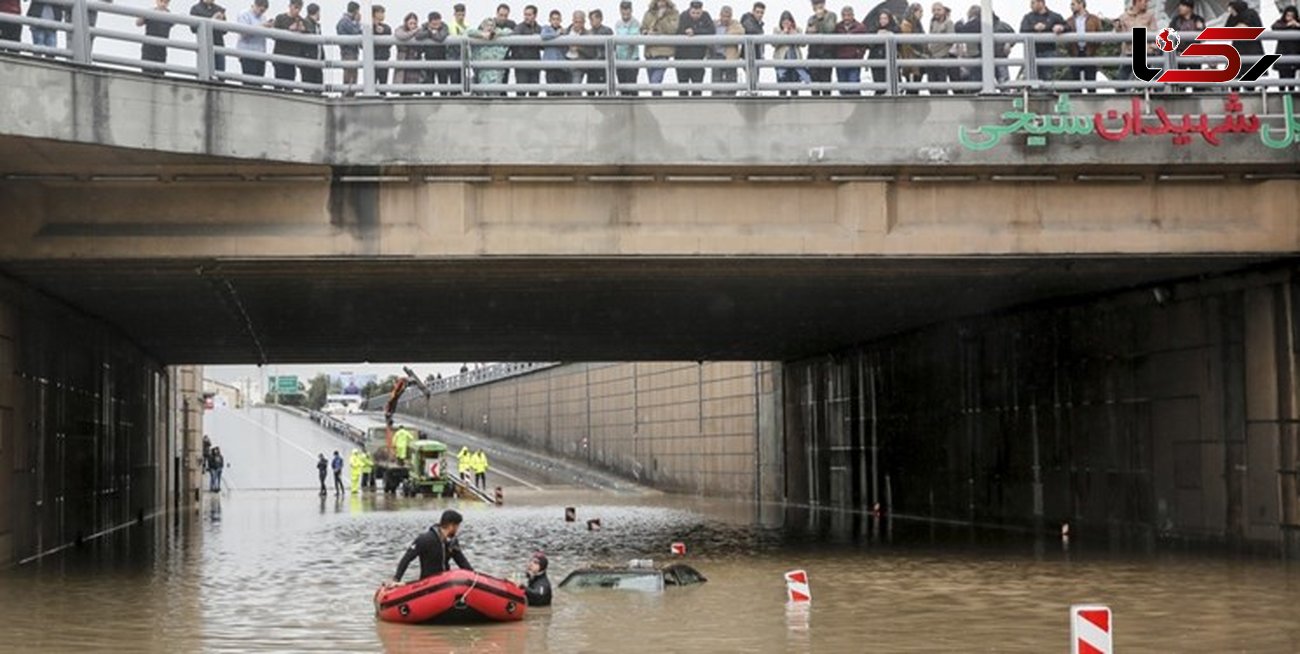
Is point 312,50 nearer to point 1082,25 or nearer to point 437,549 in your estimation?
point 437,549

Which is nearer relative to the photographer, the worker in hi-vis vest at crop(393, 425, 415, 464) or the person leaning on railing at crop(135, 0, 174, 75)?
the person leaning on railing at crop(135, 0, 174, 75)

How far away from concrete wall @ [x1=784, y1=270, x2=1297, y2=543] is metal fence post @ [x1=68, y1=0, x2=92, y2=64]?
1945 centimetres

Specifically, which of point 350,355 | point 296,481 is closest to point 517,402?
point 296,481

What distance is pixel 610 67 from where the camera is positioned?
27.7 meters

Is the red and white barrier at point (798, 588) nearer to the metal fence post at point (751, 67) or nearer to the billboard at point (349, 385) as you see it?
the metal fence post at point (751, 67)

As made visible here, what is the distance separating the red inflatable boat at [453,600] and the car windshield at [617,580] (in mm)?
3976

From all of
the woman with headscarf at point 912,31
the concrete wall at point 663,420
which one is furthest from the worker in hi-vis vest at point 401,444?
the woman with headscarf at point 912,31

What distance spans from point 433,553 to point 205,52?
9502 mm

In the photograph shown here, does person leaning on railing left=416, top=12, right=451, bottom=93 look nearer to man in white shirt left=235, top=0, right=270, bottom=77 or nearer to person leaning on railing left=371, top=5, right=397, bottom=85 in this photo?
person leaning on railing left=371, top=5, right=397, bottom=85

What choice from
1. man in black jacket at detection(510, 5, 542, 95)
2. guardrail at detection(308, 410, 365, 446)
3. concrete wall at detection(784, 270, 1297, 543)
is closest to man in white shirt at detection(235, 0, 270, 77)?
man in black jacket at detection(510, 5, 542, 95)

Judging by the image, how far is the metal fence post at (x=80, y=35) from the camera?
25203 millimetres

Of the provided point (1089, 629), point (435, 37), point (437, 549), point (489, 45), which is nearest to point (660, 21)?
point (489, 45)

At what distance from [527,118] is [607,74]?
1574mm

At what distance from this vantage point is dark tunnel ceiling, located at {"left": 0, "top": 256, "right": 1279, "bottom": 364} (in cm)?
2889
